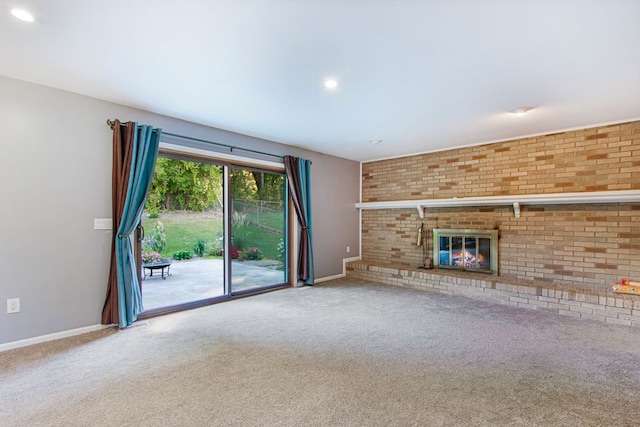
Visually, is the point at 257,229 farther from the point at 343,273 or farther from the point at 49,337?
the point at 49,337

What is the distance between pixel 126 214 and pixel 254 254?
1908 mm

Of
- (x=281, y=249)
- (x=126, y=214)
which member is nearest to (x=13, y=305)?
(x=126, y=214)

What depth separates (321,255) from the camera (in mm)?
5582

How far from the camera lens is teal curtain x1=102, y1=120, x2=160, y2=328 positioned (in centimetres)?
318

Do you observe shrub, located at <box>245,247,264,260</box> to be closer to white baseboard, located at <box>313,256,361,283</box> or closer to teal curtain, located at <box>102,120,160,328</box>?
white baseboard, located at <box>313,256,361,283</box>

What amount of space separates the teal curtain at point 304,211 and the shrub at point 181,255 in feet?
5.67

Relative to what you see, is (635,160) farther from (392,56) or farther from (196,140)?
(196,140)

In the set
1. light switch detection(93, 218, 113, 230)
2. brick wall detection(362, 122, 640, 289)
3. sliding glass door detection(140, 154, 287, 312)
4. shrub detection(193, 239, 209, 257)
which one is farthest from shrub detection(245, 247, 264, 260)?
brick wall detection(362, 122, 640, 289)

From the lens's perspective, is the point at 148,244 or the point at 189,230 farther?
the point at 189,230

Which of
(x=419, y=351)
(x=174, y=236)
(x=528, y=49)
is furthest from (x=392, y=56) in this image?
(x=174, y=236)

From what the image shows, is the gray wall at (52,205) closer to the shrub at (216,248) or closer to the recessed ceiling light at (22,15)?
the recessed ceiling light at (22,15)

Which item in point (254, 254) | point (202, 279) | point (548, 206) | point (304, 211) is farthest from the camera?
point (304, 211)

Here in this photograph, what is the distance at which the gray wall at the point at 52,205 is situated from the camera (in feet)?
8.91

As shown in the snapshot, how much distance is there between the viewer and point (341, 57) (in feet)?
7.61
